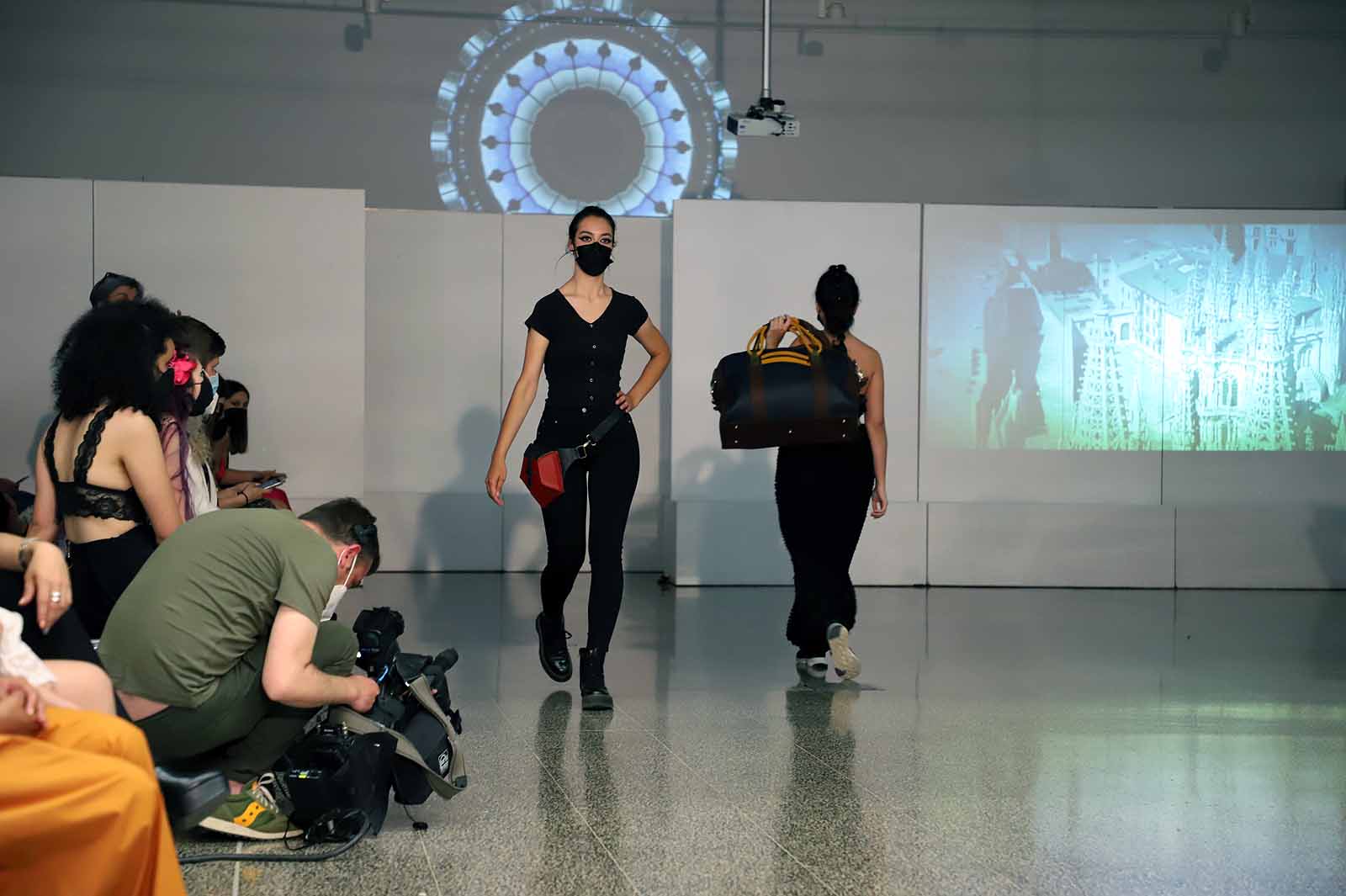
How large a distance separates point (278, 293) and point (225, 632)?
5.73 meters

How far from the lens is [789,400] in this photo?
4.80 meters

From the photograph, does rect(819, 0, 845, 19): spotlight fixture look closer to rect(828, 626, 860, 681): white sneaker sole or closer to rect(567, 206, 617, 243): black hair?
rect(567, 206, 617, 243): black hair

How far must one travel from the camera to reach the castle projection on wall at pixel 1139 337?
335 inches

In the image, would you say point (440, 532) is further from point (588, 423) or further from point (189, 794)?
point (189, 794)

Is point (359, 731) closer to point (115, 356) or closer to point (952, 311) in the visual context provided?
point (115, 356)

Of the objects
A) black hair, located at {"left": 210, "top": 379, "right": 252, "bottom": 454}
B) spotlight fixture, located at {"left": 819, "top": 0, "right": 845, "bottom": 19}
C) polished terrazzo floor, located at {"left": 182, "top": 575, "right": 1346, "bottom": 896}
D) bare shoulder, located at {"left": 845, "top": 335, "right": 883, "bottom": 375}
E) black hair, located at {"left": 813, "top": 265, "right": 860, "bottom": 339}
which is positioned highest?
spotlight fixture, located at {"left": 819, "top": 0, "right": 845, "bottom": 19}

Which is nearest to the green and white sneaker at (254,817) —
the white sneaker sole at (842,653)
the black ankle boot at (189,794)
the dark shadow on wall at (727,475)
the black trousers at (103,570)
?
the black ankle boot at (189,794)

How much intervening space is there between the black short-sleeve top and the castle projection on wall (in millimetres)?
4270

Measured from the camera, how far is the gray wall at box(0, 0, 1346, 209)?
1038 cm

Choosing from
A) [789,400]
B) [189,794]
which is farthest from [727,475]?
[189,794]

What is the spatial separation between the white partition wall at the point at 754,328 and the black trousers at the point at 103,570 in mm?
5021

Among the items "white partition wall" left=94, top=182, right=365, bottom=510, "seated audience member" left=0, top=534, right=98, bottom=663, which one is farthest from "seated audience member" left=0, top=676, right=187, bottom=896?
"white partition wall" left=94, top=182, right=365, bottom=510

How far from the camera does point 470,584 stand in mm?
8117

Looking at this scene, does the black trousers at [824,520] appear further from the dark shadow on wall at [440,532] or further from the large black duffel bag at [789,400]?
the dark shadow on wall at [440,532]
